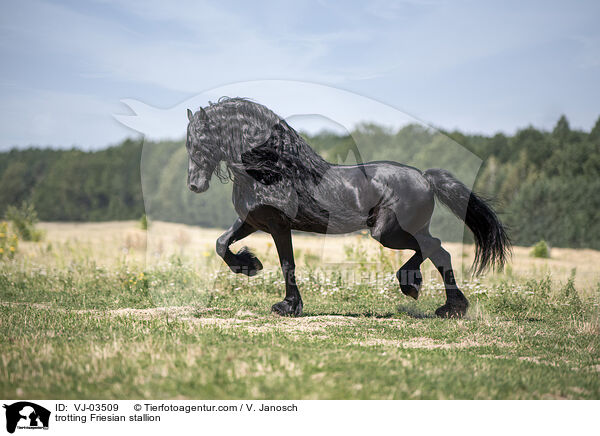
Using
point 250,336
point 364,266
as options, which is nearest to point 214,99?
point 250,336

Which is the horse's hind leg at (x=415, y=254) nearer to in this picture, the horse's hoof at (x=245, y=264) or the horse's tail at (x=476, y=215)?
the horse's tail at (x=476, y=215)

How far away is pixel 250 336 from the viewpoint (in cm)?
513

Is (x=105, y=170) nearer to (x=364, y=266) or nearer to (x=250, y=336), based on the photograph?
(x=364, y=266)

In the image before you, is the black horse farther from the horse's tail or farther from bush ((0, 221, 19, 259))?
bush ((0, 221, 19, 259))

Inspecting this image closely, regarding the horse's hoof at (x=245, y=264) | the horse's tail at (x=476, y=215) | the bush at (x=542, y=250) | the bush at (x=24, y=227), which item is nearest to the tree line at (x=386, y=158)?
the horse's tail at (x=476, y=215)

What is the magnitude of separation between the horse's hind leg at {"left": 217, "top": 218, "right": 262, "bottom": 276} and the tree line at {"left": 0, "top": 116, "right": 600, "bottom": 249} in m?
0.95

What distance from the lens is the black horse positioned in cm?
588

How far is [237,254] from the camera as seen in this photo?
646 centimetres

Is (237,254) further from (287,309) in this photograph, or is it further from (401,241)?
(401,241)

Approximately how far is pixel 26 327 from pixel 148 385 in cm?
263

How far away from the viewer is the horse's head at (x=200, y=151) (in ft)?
19.1

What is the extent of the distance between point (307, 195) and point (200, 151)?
52.0 inches

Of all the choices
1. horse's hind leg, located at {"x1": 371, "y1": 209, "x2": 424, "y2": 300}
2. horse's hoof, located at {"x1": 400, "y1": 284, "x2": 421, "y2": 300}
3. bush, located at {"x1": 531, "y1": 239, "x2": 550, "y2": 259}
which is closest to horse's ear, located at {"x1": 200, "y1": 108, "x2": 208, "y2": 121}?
horse's hind leg, located at {"x1": 371, "y1": 209, "x2": 424, "y2": 300}
